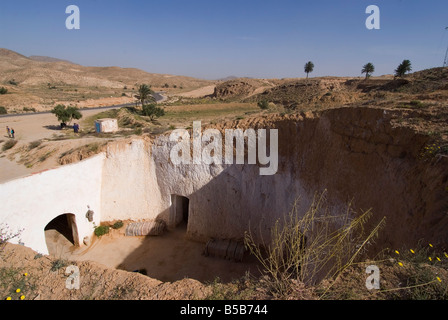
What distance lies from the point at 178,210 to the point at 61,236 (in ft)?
19.5

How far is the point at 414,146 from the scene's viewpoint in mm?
5930

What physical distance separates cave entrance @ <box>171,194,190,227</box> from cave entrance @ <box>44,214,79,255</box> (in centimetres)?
468

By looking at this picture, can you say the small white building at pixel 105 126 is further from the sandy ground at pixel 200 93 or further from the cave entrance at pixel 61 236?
the sandy ground at pixel 200 93

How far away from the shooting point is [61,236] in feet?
38.0

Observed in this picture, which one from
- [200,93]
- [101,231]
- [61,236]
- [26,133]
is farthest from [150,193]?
[200,93]

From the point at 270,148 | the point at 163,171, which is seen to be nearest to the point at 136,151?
the point at 163,171

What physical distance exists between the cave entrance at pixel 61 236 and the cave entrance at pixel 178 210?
15.4 feet

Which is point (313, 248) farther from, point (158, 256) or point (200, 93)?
point (200, 93)

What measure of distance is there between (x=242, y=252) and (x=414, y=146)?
7470 millimetres

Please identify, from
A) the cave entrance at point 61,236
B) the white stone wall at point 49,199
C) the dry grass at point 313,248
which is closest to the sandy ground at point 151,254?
the cave entrance at point 61,236
